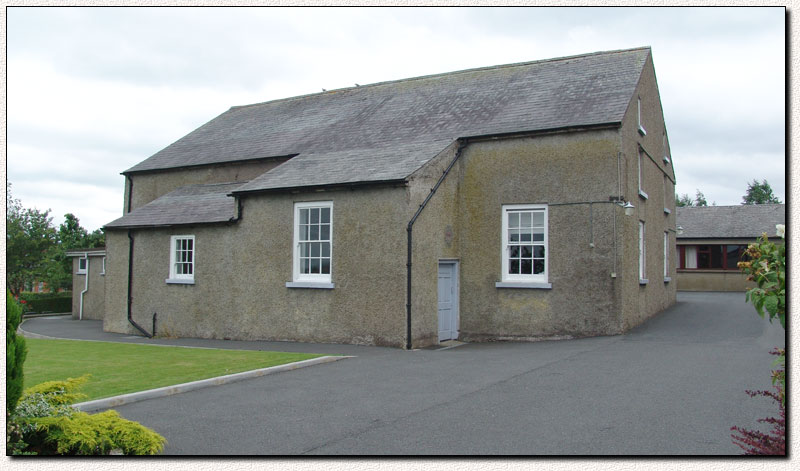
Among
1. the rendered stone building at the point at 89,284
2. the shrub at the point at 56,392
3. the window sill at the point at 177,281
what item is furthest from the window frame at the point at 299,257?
the rendered stone building at the point at 89,284

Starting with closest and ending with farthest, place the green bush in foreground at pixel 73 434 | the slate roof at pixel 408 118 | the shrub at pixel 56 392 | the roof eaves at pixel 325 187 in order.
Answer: the green bush in foreground at pixel 73 434 < the shrub at pixel 56 392 < the roof eaves at pixel 325 187 < the slate roof at pixel 408 118

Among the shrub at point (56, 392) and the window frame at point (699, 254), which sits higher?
the window frame at point (699, 254)

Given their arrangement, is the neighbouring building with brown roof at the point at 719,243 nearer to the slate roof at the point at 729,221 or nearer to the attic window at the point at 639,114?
the slate roof at the point at 729,221

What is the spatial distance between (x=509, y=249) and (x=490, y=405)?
8441 millimetres

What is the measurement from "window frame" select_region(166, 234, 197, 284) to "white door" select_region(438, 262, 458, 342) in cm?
726

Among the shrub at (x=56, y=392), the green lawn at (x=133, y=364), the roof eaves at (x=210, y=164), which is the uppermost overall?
Result: the roof eaves at (x=210, y=164)

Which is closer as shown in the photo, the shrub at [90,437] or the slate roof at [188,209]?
the shrub at [90,437]

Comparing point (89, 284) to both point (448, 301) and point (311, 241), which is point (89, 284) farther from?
point (448, 301)

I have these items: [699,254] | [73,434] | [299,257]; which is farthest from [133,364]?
[699,254]

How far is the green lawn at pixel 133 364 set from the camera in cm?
971

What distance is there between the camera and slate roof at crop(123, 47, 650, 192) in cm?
1609

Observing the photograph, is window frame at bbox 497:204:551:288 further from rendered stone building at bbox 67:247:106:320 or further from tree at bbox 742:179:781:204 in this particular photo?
tree at bbox 742:179:781:204

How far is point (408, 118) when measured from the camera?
19.7 m

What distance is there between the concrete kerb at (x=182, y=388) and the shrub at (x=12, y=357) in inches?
84.5
